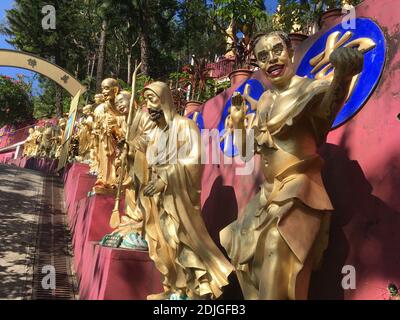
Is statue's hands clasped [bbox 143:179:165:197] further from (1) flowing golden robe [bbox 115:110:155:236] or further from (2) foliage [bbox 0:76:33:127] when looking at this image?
(2) foliage [bbox 0:76:33:127]

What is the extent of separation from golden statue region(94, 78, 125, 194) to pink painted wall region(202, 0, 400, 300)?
154 inches

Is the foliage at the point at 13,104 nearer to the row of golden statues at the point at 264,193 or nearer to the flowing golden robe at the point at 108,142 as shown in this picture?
the flowing golden robe at the point at 108,142

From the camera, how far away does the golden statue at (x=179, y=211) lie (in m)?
3.68

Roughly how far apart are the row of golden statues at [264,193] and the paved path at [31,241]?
5.58ft

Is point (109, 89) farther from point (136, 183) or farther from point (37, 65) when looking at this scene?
point (37, 65)

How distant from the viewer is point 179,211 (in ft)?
12.5

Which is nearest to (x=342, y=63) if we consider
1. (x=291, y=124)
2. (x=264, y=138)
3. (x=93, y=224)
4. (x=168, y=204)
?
(x=291, y=124)

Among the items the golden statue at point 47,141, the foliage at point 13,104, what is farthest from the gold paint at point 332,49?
the foliage at point 13,104

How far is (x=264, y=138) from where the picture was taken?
9.48 ft

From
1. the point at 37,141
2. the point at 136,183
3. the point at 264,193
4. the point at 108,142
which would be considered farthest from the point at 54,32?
the point at 264,193

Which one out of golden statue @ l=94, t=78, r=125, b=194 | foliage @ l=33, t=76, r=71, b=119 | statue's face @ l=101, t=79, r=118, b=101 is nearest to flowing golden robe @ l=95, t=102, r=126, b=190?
golden statue @ l=94, t=78, r=125, b=194

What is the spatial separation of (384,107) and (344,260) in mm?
1039
